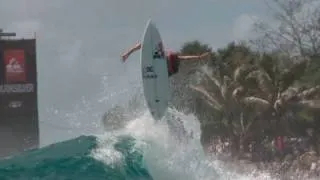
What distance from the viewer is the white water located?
54.3ft

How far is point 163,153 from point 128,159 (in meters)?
0.77

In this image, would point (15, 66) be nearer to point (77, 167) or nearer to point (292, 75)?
point (292, 75)

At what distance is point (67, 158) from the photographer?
54.7ft

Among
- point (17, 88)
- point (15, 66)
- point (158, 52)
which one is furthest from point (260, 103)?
point (17, 88)

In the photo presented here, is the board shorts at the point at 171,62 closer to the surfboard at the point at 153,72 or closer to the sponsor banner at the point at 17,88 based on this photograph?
the surfboard at the point at 153,72

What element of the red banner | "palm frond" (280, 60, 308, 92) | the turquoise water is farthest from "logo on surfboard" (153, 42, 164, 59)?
the red banner

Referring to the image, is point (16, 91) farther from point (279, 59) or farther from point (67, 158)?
point (67, 158)

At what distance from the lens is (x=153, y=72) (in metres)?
19.0

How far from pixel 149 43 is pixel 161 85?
3.45 feet

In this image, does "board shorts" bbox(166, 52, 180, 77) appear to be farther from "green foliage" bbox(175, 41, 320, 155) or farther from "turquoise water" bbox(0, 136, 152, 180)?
"green foliage" bbox(175, 41, 320, 155)

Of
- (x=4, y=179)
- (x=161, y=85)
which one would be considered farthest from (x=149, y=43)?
(x=4, y=179)

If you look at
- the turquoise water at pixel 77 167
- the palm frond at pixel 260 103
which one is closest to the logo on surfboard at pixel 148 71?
the turquoise water at pixel 77 167

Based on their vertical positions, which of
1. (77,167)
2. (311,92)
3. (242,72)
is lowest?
(77,167)

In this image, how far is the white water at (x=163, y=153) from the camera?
1656cm
